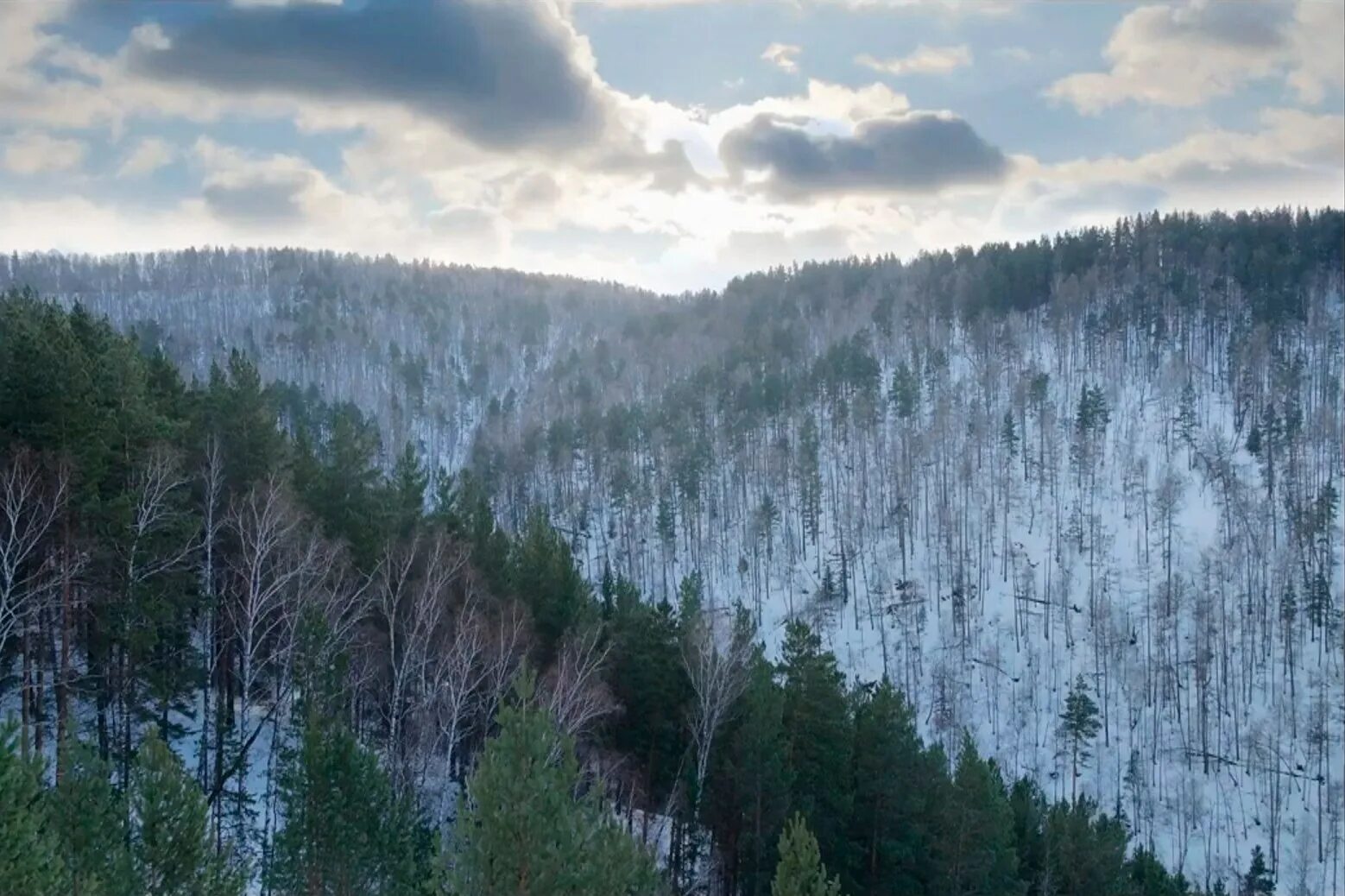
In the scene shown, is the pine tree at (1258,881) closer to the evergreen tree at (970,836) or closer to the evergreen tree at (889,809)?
the evergreen tree at (970,836)

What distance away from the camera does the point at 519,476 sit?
318ft

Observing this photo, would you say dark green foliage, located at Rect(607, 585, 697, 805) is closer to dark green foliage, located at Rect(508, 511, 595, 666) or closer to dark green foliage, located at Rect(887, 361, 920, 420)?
dark green foliage, located at Rect(508, 511, 595, 666)

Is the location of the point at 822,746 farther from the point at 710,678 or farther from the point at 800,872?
the point at 800,872

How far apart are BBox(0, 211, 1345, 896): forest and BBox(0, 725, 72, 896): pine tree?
0.07 m

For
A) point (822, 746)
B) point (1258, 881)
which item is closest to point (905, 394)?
point (1258, 881)

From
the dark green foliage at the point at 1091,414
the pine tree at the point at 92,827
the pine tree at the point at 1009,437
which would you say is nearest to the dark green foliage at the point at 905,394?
the pine tree at the point at 1009,437

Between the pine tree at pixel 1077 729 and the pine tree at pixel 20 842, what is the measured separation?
52.9 m

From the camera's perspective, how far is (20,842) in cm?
943

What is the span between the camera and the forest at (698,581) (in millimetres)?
16312

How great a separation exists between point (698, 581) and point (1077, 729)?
30.7m

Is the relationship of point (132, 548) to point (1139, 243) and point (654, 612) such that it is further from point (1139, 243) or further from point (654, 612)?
point (1139, 243)

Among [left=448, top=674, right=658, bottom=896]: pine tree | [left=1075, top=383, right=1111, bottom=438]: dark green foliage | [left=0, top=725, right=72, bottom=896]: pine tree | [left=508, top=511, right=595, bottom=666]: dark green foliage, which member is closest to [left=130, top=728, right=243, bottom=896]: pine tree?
[left=0, top=725, right=72, bottom=896]: pine tree

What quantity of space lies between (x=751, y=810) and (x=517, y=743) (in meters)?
13.5

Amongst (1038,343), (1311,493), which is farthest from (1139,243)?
(1311,493)
